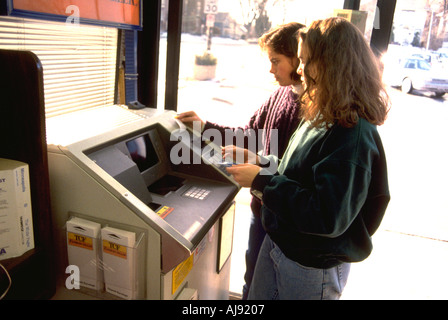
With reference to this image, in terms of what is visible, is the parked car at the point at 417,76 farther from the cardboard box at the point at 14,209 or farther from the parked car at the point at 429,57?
the cardboard box at the point at 14,209

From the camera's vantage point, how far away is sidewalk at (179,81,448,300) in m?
2.49

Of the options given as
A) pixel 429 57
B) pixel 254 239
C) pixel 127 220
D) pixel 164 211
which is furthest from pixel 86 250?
pixel 429 57

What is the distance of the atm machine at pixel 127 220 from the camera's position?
1177 millimetres

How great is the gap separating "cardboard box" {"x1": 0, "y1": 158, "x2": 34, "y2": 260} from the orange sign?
1.96ft

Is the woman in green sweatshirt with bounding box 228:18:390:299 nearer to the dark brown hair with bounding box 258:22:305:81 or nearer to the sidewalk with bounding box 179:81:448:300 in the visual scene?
the dark brown hair with bounding box 258:22:305:81

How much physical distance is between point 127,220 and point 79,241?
200 mm

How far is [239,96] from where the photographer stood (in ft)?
18.9

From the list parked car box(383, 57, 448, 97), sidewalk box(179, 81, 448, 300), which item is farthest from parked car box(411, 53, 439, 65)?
sidewalk box(179, 81, 448, 300)

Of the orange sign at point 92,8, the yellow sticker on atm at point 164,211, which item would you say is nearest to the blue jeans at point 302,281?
the yellow sticker on atm at point 164,211

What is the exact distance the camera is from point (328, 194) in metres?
1.04

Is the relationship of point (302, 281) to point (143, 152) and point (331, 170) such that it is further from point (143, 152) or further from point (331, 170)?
point (143, 152)

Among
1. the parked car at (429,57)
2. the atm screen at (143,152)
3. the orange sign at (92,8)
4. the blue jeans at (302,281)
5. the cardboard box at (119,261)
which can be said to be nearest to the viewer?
the cardboard box at (119,261)

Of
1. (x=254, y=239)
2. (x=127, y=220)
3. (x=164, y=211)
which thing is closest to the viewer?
(x=127, y=220)

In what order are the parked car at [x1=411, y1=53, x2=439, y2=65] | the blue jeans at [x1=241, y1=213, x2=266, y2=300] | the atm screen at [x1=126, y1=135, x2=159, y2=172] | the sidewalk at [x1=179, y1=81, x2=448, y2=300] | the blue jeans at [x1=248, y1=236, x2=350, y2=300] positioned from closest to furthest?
the blue jeans at [x1=248, y1=236, x2=350, y2=300], the atm screen at [x1=126, y1=135, x2=159, y2=172], the blue jeans at [x1=241, y1=213, x2=266, y2=300], the parked car at [x1=411, y1=53, x2=439, y2=65], the sidewalk at [x1=179, y1=81, x2=448, y2=300]
